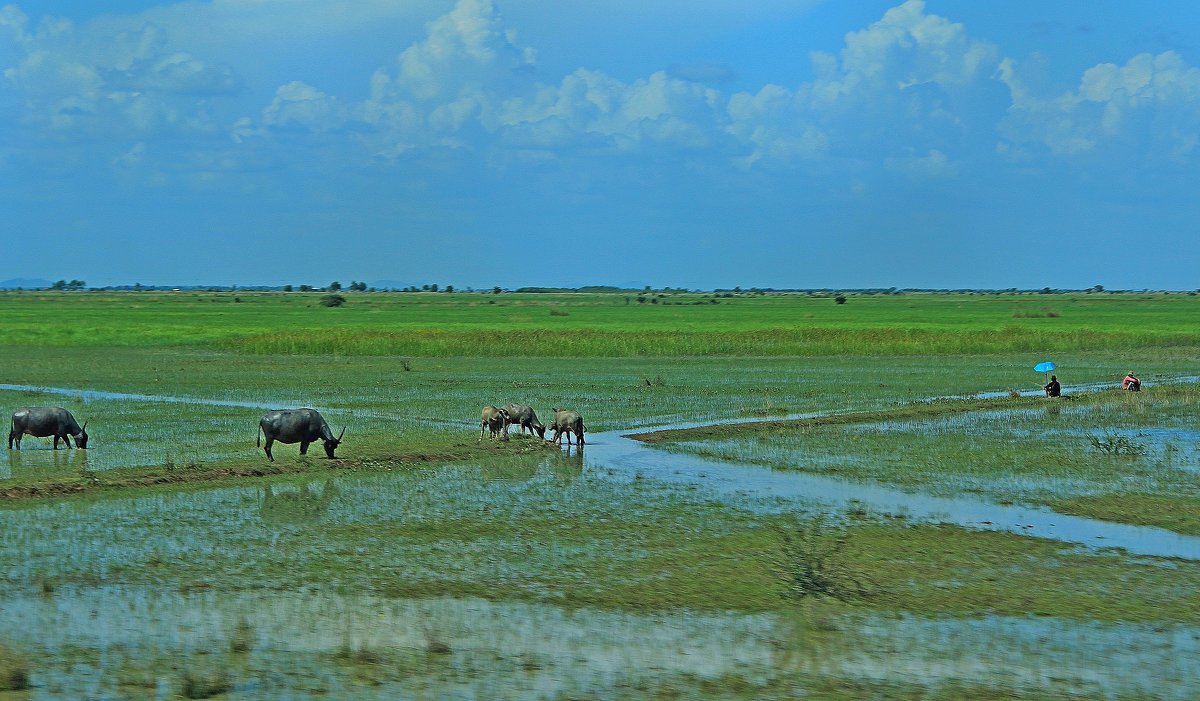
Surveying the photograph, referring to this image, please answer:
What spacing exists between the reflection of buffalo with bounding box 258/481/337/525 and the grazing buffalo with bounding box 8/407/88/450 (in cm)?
556

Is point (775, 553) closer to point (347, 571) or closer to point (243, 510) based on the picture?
point (347, 571)

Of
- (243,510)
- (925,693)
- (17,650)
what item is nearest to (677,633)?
(925,693)

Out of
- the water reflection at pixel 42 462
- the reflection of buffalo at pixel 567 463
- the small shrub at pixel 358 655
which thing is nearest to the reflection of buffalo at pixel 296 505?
the reflection of buffalo at pixel 567 463

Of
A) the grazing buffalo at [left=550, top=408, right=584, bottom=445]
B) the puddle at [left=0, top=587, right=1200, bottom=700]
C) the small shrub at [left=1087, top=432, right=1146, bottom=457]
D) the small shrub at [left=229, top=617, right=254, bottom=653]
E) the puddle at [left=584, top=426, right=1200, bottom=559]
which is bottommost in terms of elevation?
the puddle at [left=0, top=587, right=1200, bottom=700]

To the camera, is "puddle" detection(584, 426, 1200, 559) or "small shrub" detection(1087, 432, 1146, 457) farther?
"small shrub" detection(1087, 432, 1146, 457)

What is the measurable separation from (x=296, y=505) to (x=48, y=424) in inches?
292

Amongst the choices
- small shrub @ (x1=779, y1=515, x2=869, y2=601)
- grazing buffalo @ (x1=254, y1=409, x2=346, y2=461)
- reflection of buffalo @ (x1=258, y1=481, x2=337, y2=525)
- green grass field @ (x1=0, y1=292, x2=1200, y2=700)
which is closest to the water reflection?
green grass field @ (x1=0, y1=292, x2=1200, y2=700)

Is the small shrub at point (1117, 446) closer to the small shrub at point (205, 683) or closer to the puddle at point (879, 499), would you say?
the puddle at point (879, 499)

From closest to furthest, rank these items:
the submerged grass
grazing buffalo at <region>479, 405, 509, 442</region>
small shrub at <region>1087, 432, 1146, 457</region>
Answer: the submerged grass
small shrub at <region>1087, 432, 1146, 457</region>
grazing buffalo at <region>479, 405, 509, 442</region>

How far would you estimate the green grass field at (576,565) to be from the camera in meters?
9.72

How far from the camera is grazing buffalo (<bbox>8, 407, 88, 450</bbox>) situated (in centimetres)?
2155

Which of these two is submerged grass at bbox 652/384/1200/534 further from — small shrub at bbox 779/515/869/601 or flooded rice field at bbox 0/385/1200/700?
small shrub at bbox 779/515/869/601

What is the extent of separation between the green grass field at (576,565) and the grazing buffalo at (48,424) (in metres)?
0.41

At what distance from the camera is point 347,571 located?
12930mm
